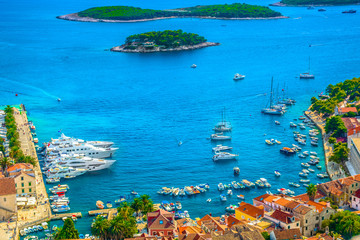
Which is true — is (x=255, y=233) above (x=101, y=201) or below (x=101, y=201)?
above

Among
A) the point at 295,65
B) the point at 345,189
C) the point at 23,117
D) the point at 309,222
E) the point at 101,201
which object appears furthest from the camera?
the point at 295,65

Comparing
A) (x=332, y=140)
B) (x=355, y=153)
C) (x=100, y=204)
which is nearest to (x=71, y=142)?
(x=100, y=204)

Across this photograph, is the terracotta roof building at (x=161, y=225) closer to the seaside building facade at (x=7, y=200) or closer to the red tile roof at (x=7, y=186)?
the seaside building facade at (x=7, y=200)

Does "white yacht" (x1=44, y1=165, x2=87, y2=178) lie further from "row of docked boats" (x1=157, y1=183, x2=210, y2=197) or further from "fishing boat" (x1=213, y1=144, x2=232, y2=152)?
"fishing boat" (x1=213, y1=144, x2=232, y2=152)

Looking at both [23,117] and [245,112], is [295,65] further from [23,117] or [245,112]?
[23,117]

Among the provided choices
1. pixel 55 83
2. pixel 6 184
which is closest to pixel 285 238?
pixel 6 184

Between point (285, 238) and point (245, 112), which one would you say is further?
point (245, 112)
